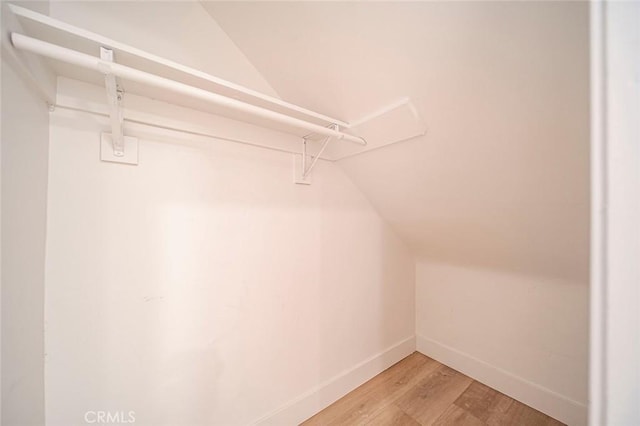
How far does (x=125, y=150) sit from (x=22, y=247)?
1.37ft

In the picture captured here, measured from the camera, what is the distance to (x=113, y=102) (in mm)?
694

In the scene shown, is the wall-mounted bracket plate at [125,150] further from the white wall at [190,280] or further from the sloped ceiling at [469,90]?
the sloped ceiling at [469,90]

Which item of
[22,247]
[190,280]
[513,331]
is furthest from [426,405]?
[22,247]

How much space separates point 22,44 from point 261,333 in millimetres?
1315

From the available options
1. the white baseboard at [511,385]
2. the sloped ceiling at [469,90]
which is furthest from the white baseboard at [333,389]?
the sloped ceiling at [469,90]

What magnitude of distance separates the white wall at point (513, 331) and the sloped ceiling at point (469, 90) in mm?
212

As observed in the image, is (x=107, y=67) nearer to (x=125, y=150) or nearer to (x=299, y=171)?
(x=125, y=150)

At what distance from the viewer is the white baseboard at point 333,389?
127 cm

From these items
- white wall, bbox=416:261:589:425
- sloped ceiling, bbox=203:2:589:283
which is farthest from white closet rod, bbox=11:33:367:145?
white wall, bbox=416:261:589:425

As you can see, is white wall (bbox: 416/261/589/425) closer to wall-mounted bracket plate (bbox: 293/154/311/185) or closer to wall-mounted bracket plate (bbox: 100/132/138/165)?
wall-mounted bracket plate (bbox: 293/154/311/185)

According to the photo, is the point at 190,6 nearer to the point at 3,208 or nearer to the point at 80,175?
the point at 80,175
